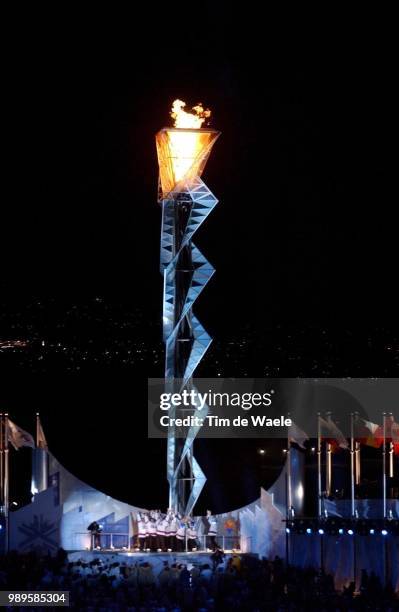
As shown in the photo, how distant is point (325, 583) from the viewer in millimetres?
32250

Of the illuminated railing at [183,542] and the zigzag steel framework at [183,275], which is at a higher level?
the zigzag steel framework at [183,275]

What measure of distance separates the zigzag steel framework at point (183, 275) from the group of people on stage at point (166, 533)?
3.88 ft

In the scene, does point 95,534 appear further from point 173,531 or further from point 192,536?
point 192,536

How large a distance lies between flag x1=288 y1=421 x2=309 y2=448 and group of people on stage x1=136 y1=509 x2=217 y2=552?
179 inches

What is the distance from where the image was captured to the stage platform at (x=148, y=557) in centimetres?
4262

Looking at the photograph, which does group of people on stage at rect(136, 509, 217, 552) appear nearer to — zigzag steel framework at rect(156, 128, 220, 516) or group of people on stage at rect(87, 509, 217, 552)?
group of people on stage at rect(87, 509, 217, 552)

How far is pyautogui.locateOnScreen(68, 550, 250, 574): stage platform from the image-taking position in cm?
4262

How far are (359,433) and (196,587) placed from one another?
32.1 feet

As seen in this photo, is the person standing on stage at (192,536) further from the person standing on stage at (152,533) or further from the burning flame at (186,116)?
the burning flame at (186,116)

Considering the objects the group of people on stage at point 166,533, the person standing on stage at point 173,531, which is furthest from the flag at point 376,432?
the person standing on stage at point 173,531

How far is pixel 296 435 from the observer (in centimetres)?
4359

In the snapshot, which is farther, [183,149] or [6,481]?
[183,149]

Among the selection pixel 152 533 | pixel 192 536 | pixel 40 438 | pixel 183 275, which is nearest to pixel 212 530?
pixel 192 536

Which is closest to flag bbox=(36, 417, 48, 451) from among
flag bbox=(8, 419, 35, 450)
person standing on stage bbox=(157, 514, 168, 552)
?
flag bbox=(8, 419, 35, 450)
